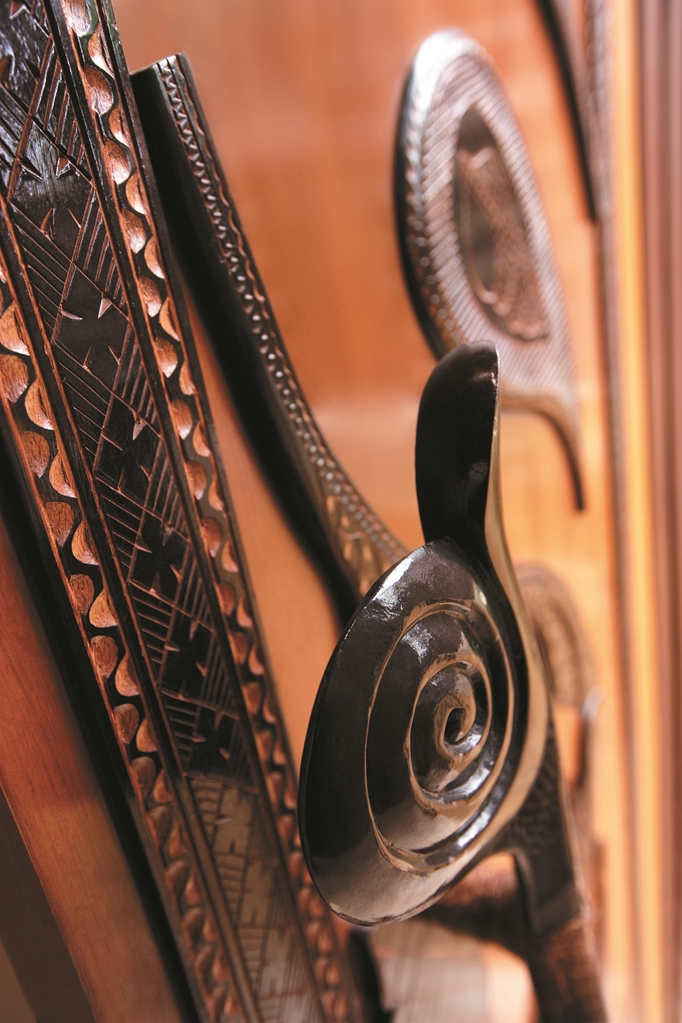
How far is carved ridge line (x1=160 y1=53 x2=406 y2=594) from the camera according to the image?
22cm

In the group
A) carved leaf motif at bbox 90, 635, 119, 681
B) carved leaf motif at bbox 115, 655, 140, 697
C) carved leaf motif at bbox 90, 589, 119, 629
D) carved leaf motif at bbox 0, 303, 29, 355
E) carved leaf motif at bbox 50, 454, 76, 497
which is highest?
carved leaf motif at bbox 0, 303, 29, 355

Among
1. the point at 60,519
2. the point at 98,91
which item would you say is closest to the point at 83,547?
the point at 60,519

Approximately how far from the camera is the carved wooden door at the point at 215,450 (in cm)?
19

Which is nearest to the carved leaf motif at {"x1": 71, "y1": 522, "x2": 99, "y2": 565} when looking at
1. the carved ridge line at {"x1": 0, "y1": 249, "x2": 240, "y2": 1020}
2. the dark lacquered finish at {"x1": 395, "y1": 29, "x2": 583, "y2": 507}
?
the carved ridge line at {"x1": 0, "y1": 249, "x2": 240, "y2": 1020}

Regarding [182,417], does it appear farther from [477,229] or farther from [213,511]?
[477,229]

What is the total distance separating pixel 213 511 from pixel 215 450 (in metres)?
0.02

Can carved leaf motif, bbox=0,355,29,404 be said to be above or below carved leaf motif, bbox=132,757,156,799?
above

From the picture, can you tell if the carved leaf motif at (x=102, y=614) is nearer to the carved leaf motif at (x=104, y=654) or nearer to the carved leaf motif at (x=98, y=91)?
the carved leaf motif at (x=104, y=654)

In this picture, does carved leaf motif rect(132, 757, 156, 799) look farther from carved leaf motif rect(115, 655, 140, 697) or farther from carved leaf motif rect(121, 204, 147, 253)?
carved leaf motif rect(121, 204, 147, 253)

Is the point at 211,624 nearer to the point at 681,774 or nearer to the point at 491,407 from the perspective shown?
the point at 491,407

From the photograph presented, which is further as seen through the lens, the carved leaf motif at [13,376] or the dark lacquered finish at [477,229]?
the dark lacquered finish at [477,229]

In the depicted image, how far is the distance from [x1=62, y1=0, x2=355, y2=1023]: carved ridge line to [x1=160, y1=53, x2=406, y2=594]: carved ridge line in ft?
0.07

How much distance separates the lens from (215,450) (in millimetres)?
225

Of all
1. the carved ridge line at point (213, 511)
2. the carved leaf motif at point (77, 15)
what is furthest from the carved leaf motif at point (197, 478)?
the carved leaf motif at point (77, 15)
